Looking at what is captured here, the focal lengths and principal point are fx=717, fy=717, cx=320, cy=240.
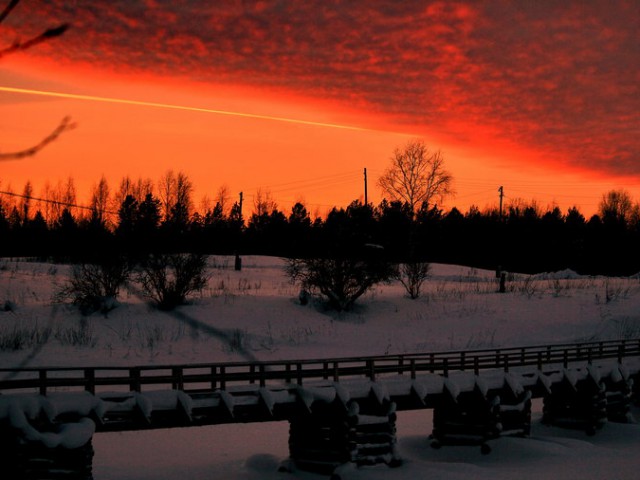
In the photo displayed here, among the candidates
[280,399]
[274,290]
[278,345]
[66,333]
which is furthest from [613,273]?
[280,399]

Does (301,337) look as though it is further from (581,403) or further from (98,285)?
(581,403)

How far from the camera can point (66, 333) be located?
4503cm

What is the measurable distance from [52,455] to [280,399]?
6.85 metres

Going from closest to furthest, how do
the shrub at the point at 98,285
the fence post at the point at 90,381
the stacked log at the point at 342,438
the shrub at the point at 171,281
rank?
the fence post at the point at 90,381
the stacked log at the point at 342,438
the shrub at the point at 98,285
the shrub at the point at 171,281

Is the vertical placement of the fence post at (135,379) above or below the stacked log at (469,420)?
above

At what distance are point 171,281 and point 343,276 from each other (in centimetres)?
1274

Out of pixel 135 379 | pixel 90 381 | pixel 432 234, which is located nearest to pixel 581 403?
pixel 135 379

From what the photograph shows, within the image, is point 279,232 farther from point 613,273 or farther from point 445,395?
point 445,395

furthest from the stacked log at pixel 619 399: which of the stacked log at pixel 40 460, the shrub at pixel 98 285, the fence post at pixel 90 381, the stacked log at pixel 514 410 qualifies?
the shrub at pixel 98 285

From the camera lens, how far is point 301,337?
158 feet

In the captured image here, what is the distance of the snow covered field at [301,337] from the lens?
81.5 ft

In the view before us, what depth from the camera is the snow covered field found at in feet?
81.5

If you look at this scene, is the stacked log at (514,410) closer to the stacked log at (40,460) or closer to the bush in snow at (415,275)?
the stacked log at (40,460)

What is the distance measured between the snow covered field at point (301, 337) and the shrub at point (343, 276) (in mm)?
1492
